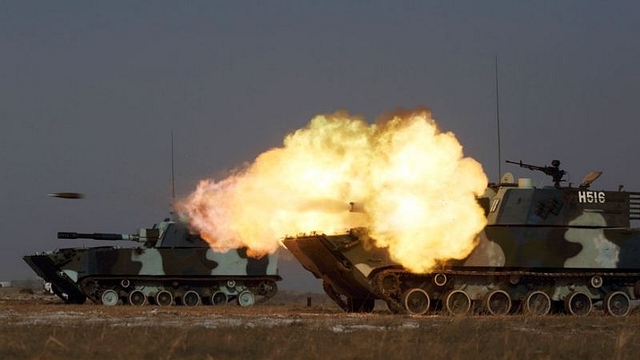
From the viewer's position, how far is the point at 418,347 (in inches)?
747

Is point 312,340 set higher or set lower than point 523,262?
lower

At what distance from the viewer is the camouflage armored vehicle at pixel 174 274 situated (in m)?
49.3

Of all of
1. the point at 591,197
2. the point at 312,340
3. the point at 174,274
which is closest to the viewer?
the point at 312,340

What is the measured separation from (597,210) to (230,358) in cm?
2083

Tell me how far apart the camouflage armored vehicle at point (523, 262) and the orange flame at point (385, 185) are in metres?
0.54

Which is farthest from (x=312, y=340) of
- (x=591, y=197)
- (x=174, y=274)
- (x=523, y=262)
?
(x=174, y=274)

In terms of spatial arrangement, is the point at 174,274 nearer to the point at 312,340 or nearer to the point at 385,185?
the point at 385,185

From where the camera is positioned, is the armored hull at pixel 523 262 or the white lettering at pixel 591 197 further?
the white lettering at pixel 591 197

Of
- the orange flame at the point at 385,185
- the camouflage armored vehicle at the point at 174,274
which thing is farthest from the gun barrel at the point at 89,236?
the orange flame at the point at 385,185

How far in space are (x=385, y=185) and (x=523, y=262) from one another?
4.77 m

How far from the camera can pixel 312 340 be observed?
65.6ft

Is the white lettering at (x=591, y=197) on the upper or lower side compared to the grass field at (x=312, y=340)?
upper

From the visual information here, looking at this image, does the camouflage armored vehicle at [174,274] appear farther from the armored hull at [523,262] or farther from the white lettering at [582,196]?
the white lettering at [582,196]

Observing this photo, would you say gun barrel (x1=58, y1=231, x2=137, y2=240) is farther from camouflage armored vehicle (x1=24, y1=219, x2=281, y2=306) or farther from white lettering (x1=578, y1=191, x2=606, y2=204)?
white lettering (x1=578, y1=191, x2=606, y2=204)
